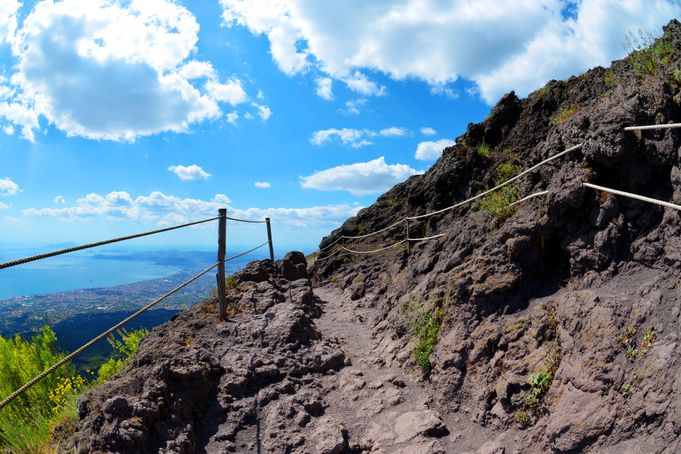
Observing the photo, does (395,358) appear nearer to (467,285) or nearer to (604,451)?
(467,285)

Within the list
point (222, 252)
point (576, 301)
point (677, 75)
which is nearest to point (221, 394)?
point (222, 252)

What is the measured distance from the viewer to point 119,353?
8445 millimetres

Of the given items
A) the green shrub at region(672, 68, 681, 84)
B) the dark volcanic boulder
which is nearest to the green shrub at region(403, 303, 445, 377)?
the green shrub at region(672, 68, 681, 84)

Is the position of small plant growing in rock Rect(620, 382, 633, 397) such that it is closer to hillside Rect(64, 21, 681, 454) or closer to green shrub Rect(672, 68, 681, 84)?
hillside Rect(64, 21, 681, 454)

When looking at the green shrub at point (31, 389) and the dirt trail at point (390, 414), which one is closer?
the dirt trail at point (390, 414)

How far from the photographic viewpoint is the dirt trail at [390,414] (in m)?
4.66

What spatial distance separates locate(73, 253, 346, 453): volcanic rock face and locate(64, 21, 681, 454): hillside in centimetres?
2

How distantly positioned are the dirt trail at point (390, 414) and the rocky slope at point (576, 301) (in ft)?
0.67

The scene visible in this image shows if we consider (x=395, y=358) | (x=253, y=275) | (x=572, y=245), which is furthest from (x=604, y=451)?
(x=253, y=275)

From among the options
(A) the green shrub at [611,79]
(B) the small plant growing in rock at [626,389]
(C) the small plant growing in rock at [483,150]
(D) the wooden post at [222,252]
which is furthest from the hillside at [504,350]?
(C) the small plant growing in rock at [483,150]

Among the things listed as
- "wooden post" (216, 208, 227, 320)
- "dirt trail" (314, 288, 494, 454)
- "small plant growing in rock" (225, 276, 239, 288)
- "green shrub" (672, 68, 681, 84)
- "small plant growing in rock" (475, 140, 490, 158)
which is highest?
"small plant growing in rock" (475, 140, 490, 158)

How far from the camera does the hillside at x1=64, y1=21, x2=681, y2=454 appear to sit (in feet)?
12.4

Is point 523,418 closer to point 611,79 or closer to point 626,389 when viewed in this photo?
point 626,389

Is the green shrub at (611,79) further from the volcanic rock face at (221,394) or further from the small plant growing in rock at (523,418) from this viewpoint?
the volcanic rock face at (221,394)
